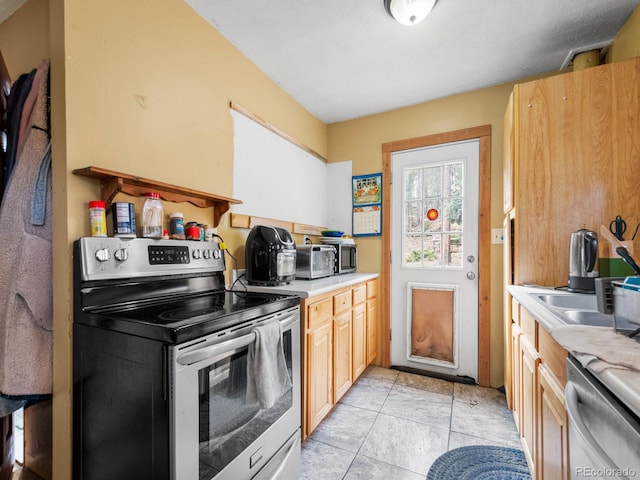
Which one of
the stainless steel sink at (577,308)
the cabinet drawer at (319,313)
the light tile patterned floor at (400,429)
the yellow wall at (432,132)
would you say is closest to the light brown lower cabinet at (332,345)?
the cabinet drawer at (319,313)

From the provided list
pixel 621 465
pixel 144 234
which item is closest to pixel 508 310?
pixel 621 465

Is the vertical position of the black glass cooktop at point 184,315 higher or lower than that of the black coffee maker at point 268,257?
lower

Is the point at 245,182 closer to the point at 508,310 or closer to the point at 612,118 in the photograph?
the point at 508,310

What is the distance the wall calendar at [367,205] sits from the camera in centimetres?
280

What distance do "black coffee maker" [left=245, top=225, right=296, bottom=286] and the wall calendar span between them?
1.19 m

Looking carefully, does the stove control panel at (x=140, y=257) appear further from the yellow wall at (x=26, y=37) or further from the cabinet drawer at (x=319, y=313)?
the yellow wall at (x=26, y=37)

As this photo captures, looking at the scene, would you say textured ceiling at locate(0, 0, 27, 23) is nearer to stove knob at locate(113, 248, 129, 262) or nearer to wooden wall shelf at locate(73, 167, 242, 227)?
wooden wall shelf at locate(73, 167, 242, 227)

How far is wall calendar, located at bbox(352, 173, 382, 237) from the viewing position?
280 cm

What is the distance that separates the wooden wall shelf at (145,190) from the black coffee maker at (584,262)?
1.84 meters

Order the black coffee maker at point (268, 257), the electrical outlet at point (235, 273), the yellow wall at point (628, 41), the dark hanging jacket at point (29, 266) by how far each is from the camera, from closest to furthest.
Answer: the dark hanging jacket at point (29, 266) → the yellow wall at point (628, 41) → the black coffee maker at point (268, 257) → the electrical outlet at point (235, 273)

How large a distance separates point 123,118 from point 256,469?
159 centimetres

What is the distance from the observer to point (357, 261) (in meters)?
2.89

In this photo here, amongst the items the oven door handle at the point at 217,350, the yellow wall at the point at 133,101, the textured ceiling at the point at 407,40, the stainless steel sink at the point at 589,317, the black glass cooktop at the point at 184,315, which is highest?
the textured ceiling at the point at 407,40

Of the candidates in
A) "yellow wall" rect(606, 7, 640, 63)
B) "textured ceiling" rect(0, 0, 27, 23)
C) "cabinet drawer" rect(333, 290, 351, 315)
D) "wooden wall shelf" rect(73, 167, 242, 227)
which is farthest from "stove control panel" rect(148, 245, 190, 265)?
"yellow wall" rect(606, 7, 640, 63)
